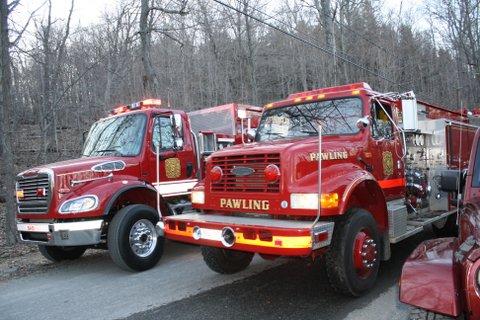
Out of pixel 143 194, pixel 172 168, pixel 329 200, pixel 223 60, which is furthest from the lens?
pixel 223 60

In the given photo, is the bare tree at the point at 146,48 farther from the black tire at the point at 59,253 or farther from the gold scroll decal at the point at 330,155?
the gold scroll decal at the point at 330,155

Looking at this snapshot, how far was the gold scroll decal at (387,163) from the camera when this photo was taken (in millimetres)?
6449

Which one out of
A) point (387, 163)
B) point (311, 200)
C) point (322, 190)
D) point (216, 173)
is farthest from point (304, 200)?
point (387, 163)

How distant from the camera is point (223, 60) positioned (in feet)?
103

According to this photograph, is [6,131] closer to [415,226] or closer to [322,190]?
[322,190]

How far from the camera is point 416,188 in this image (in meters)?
7.39

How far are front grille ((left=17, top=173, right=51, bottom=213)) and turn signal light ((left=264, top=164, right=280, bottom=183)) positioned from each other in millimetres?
3395

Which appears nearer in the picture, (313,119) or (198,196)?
(198,196)

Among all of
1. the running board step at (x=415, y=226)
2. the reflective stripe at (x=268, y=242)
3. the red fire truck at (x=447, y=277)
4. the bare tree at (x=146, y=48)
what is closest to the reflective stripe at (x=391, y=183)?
the running board step at (x=415, y=226)

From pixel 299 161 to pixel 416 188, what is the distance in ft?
9.95

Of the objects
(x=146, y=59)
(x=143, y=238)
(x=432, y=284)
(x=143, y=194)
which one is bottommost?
(x=143, y=238)

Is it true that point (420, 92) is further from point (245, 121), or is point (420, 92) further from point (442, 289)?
point (442, 289)

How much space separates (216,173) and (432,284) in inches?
129

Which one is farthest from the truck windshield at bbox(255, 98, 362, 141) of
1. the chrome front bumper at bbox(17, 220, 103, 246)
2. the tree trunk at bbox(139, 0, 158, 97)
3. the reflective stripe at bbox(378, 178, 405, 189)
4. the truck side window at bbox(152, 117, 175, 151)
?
the tree trunk at bbox(139, 0, 158, 97)
